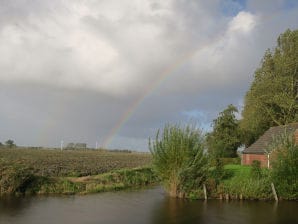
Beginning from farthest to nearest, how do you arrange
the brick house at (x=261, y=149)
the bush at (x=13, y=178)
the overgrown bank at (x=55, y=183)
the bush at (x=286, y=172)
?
the brick house at (x=261, y=149) < the bush at (x=286, y=172) < the overgrown bank at (x=55, y=183) < the bush at (x=13, y=178)

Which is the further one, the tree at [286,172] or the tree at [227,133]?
the tree at [227,133]

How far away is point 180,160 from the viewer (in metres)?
37.2

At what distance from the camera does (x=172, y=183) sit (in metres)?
37.4

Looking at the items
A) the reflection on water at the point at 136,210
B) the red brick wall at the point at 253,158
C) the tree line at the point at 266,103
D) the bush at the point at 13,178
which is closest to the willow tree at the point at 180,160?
the reflection on water at the point at 136,210

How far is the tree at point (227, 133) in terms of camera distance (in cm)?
7081

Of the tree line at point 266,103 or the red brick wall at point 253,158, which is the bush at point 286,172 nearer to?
the red brick wall at point 253,158

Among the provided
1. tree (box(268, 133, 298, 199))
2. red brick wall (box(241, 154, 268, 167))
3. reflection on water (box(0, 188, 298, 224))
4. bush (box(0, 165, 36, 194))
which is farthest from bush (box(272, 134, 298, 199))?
bush (box(0, 165, 36, 194))

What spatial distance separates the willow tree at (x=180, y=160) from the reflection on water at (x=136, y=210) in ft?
5.92

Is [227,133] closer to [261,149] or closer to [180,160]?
[261,149]

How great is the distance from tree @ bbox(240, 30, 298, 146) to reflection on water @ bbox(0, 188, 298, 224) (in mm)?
35499

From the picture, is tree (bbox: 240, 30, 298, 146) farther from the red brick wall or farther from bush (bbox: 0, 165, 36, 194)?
bush (bbox: 0, 165, 36, 194)

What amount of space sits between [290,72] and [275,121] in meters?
9.10

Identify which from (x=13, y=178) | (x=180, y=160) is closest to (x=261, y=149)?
(x=180, y=160)

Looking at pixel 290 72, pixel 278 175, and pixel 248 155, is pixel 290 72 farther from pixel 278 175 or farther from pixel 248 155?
pixel 278 175
